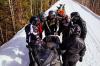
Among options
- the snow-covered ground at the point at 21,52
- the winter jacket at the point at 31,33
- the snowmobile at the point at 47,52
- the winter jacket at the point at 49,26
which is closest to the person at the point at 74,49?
the snowmobile at the point at 47,52

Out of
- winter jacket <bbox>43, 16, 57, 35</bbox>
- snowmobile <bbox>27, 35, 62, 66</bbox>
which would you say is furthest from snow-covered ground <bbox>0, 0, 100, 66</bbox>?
snowmobile <bbox>27, 35, 62, 66</bbox>

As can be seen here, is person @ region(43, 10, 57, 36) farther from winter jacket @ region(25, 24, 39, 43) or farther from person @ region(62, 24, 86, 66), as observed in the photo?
person @ region(62, 24, 86, 66)

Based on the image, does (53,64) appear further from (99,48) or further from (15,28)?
(15,28)

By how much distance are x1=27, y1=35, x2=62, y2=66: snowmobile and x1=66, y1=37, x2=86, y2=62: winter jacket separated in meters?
0.36

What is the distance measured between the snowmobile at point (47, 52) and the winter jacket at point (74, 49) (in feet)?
1.19

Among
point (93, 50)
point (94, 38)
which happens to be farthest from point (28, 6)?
point (93, 50)

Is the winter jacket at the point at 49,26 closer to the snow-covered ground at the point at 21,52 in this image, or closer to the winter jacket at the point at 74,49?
the snow-covered ground at the point at 21,52

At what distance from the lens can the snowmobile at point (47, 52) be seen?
24.8 feet

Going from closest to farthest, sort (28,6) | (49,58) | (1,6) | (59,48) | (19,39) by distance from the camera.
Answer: (49,58) < (59,48) < (19,39) < (1,6) < (28,6)

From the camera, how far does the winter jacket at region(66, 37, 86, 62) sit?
8.07 m

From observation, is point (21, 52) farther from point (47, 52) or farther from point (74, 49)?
point (47, 52)

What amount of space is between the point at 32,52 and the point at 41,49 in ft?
1.12

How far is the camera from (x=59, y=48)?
8.17 m

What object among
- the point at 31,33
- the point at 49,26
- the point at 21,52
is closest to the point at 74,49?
the point at 31,33
